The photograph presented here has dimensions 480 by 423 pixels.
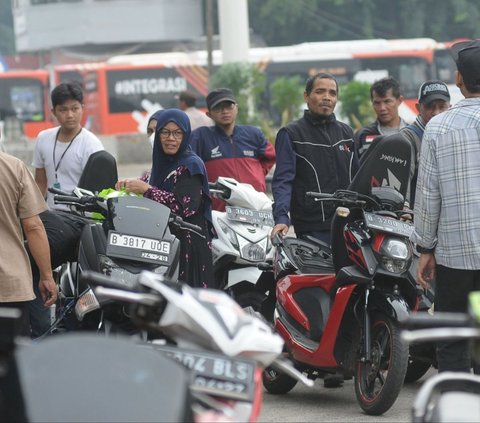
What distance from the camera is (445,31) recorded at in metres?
65.0

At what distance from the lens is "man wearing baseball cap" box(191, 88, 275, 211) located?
9.52 metres

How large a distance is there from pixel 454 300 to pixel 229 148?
392 centimetres

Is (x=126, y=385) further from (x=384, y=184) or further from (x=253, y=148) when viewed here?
(x=253, y=148)

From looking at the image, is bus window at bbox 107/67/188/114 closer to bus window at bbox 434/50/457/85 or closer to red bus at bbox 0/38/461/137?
red bus at bbox 0/38/461/137

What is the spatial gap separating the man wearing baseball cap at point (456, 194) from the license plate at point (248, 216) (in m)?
2.95

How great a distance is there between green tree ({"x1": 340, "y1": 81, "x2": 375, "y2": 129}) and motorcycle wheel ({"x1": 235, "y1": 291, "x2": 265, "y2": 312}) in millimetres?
25335

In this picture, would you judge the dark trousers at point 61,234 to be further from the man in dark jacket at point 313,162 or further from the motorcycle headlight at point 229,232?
the motorcycle headlight at point 229,232

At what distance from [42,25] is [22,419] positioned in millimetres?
66736

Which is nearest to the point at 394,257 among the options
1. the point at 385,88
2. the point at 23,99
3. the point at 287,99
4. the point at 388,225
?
the point at 388,225

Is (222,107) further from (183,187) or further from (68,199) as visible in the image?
(68,199)

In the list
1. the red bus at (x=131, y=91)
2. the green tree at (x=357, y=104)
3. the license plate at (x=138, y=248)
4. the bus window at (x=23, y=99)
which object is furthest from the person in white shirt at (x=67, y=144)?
the bus window at (x=23, y=99)

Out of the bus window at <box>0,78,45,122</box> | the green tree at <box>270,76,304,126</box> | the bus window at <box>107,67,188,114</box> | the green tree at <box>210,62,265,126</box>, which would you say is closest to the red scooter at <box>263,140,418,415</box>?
the green tree at <box>270,76,304,126</box>

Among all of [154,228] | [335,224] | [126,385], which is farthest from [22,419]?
[335,224]

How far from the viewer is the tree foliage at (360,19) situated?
64.2m
